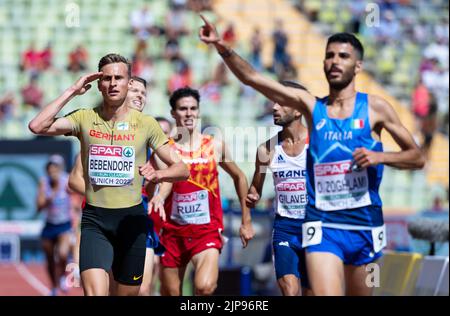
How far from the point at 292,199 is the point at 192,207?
1.33 metres

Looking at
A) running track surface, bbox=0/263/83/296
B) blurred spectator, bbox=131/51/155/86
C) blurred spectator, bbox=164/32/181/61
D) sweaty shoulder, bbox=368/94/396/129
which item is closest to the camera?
sweaty shoulder, bbox=368/94/396/129

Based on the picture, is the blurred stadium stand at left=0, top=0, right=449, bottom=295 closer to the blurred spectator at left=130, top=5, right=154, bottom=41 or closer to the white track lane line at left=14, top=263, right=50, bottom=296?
the blurred spectator at left=130, top=5, right=154, bottom=41

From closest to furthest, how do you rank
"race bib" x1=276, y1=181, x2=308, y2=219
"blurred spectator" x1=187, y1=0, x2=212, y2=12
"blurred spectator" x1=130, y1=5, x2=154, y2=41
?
"race bib" x1=276, y1=181, x2=308, y2=219 < "blurred spectator" x1=130, y1=5, x2=154, y2=41 < "blurred spectator" x1=187, y1=0, x2=212, y2=12

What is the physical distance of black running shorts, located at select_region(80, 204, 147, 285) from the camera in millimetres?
8859

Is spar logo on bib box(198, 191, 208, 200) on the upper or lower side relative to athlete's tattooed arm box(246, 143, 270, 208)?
lower

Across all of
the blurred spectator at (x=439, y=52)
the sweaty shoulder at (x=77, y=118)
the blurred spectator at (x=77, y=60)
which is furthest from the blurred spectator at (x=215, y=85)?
the sweaty shoulder at (x=77, y=118)

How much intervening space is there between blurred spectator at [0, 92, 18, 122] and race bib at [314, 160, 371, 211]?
1807 cm

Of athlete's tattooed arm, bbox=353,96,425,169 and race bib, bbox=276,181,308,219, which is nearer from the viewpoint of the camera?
athlete's tattooed arm, bbox=353,96,425,169

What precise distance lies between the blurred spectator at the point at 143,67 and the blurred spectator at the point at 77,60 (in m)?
1.20

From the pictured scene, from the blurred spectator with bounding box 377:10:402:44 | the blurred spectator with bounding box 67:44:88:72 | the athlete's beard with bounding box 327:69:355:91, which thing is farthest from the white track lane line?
the blurred spectator with bounding box 377:10:402:44

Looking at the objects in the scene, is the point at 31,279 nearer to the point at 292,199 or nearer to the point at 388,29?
the point at 292,199

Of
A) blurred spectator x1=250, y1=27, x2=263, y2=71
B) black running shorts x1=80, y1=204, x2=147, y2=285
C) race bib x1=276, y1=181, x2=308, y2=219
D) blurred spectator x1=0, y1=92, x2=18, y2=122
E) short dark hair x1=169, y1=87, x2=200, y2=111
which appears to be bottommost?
black running shorts x1=80, y1=204, x2=147, y2=285
